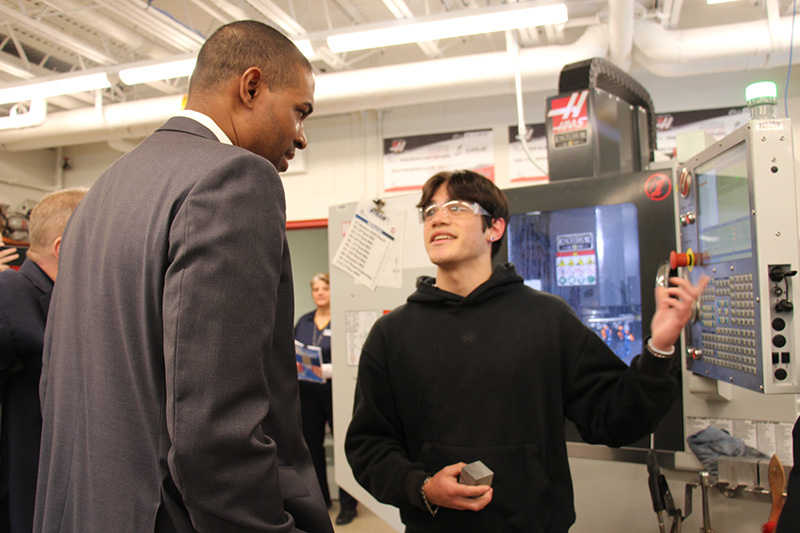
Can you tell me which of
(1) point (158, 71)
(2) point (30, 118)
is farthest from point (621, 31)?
(2) point (30, 118)

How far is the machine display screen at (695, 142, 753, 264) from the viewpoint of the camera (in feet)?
4.59

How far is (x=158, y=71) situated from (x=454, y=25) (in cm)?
219

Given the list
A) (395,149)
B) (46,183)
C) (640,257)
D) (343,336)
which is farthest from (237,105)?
(46,183)

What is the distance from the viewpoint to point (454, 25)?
3.53 metres

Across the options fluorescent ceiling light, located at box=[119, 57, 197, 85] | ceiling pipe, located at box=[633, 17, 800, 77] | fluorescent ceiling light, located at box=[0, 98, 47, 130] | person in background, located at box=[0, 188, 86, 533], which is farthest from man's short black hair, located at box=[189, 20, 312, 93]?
fluorescent ceiling light, located at box=[0, 98, 47, 130]

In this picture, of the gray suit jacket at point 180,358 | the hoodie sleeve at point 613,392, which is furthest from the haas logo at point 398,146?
the gray suit jacket at point 180,358

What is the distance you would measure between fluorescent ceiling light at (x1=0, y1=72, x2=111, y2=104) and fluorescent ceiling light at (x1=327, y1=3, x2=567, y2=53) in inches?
76.6

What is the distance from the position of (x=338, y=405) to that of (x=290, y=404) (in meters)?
2.10

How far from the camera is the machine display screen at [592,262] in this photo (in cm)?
201

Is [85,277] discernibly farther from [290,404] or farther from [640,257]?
[640,257]

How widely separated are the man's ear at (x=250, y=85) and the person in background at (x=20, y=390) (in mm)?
1057

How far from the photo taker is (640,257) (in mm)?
1956

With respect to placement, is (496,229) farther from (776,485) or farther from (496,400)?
(776,485)

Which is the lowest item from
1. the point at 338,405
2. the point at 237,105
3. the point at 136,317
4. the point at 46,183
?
the point at 338,405
